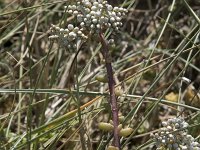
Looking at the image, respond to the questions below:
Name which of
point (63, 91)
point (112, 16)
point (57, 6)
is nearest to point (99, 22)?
point (112, 16)

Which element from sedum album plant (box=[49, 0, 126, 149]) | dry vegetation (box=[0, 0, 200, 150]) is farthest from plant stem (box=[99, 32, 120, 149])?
dry vegetation (box=[0, 0, 200, 150])

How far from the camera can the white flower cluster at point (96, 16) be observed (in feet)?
Result: 3.82

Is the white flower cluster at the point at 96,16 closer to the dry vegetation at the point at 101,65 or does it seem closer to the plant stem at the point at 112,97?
the plant stem at the point at 112,97

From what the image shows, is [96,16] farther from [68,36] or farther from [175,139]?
[175,139]

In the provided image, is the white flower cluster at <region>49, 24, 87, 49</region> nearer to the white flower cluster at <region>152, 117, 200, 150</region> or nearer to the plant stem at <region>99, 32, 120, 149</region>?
the plant stem at <region>99, 32, 120, 149</region>

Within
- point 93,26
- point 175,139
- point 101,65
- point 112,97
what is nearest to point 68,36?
point 93,26

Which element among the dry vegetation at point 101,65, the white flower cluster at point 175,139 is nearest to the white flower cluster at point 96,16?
the white flower cluster at point 175,139

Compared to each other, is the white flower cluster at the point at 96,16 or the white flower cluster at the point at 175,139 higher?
the white flower cluster at the point at 96,16

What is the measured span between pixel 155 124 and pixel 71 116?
71 centimetres

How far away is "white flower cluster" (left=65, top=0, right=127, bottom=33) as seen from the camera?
3.82 feet

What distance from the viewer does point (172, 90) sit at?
7.29 ft

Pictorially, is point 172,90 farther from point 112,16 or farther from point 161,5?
point 112,16

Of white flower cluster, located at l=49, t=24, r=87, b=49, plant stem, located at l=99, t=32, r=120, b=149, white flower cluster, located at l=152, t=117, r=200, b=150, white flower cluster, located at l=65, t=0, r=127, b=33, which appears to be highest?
white flower cluster, located at l=65, t=0, r=127, b=33

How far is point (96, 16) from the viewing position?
3.81 feet
